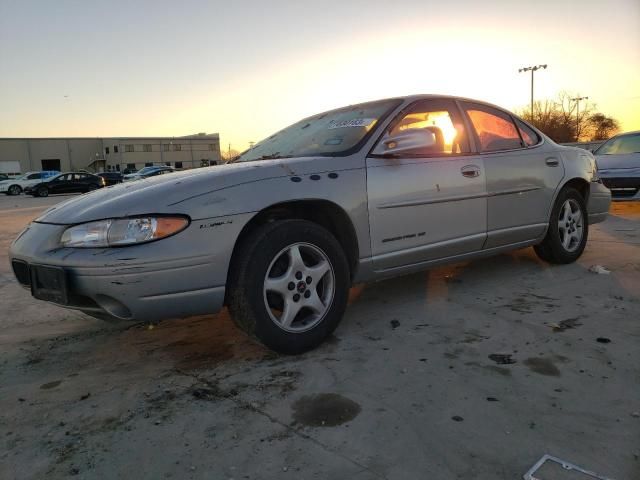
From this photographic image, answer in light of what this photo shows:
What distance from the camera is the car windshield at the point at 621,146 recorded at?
33.6 feet

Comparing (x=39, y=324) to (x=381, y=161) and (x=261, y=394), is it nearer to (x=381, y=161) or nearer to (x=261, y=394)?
(x=261, y=394)

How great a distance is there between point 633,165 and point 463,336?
8.10 metres

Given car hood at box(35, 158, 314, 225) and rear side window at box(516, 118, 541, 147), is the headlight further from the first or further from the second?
rear side window at box(516, 118, 541, 147)

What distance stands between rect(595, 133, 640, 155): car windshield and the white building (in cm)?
6251

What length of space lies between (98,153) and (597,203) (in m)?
78.0

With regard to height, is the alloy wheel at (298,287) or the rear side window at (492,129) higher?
the rear side window at (492,129)

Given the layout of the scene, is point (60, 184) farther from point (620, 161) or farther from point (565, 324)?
point (565, 324)

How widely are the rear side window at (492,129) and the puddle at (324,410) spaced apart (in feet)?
8.21

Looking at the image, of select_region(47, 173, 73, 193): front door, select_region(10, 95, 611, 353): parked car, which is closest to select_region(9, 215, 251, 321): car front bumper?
select_region(10, 95, 611, 353): parked car

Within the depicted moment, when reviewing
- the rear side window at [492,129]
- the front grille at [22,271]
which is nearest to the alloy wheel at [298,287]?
the front grille at [22,271]

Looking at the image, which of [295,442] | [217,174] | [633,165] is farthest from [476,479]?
[633,165]

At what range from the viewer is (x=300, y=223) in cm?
296

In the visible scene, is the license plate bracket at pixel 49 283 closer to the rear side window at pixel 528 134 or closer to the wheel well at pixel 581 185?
the rear side window at pixel 528 134

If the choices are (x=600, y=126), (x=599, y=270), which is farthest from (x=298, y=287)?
(x=600, y=126)
